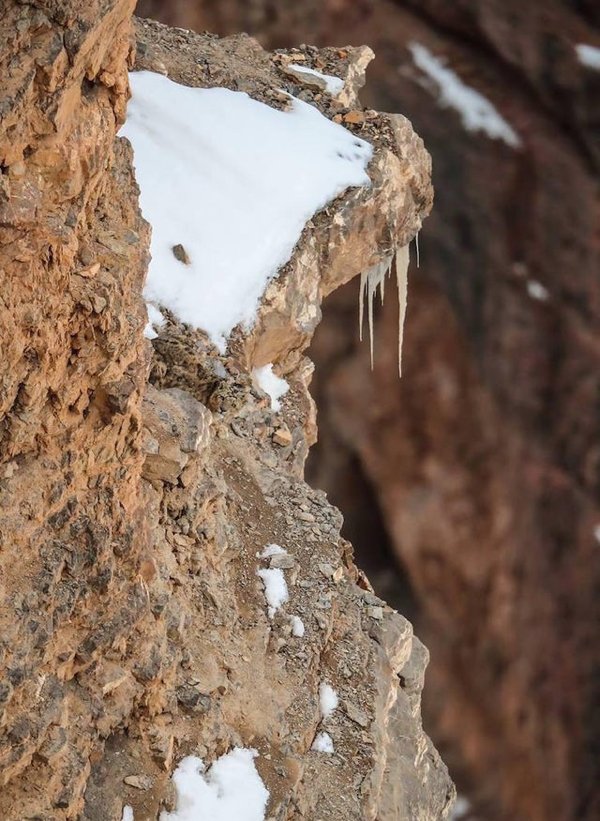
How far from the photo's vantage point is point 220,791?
5555mm

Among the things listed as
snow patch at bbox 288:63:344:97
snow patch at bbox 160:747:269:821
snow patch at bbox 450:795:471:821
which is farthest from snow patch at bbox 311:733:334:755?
snow patch at bbox 450:795:471:821

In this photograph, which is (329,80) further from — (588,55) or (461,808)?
(461,808)

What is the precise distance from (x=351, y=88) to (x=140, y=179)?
2854 mm

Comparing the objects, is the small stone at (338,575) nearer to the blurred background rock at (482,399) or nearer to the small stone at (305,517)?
the small stone at (305,517)

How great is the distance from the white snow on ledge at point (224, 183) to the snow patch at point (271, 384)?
0.68 meters

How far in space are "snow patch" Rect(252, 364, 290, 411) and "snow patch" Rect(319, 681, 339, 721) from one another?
264cm

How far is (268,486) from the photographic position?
7.43 metres

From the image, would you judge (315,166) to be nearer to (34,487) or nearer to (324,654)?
(324,654)

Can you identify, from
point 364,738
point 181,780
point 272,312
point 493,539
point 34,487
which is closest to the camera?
point 34,487

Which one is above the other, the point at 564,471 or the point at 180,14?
the point at 180,14

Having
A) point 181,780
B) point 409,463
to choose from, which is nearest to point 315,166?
point 181,780

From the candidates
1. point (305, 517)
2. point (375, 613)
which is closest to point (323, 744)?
point (375, 613)

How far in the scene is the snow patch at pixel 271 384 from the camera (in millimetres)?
8656

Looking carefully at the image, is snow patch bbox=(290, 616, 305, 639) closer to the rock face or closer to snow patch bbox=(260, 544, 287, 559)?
the rock face
